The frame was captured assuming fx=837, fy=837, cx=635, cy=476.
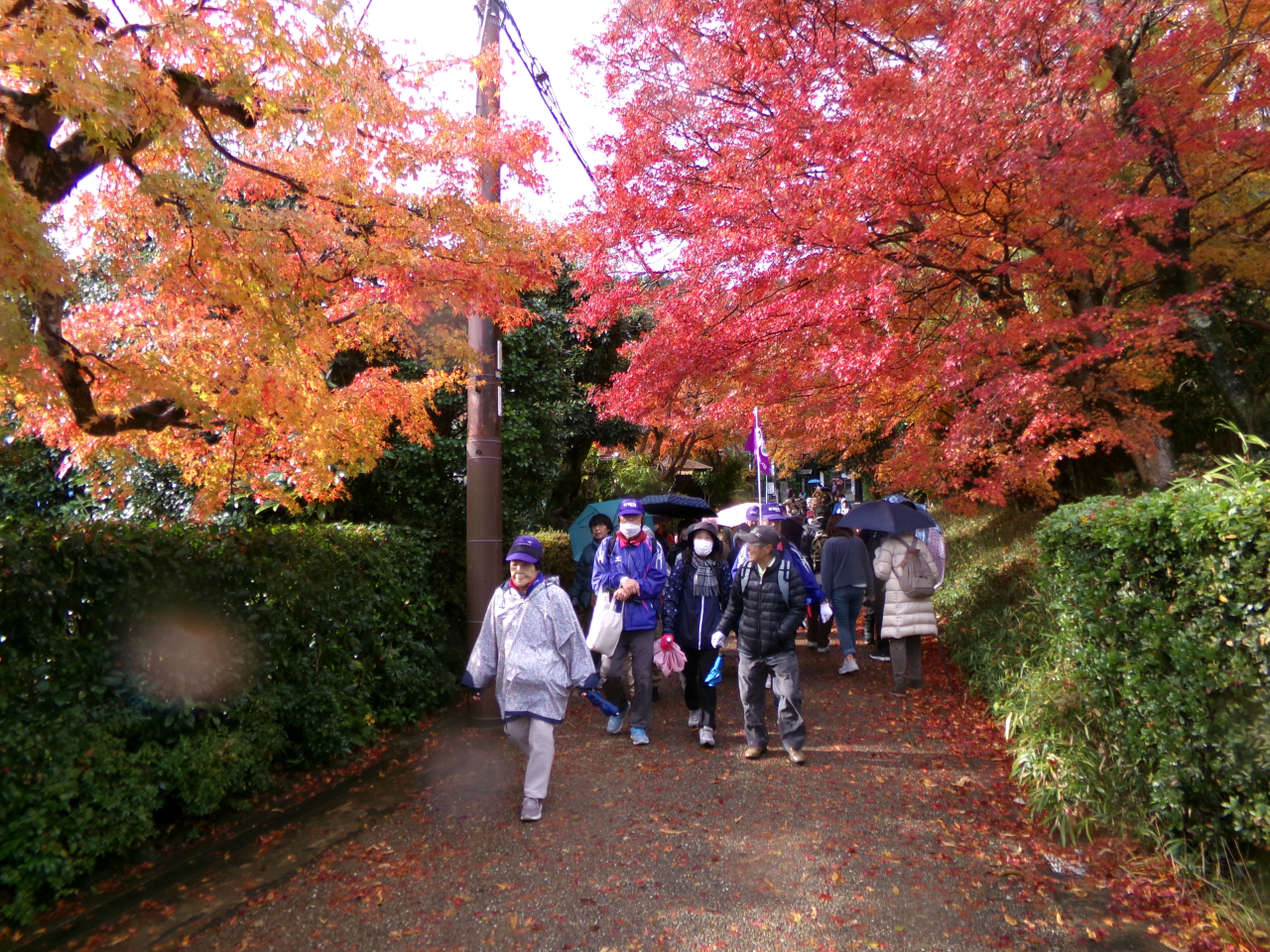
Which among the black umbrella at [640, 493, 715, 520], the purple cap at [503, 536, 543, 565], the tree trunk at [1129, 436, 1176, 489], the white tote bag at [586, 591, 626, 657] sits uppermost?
the tree trunk at [1129, 436, 1176, 489]

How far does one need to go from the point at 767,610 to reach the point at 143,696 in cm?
381

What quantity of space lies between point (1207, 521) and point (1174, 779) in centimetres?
122

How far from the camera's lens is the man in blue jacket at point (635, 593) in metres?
6.38

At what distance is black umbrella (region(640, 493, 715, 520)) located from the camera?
1039 centimetres

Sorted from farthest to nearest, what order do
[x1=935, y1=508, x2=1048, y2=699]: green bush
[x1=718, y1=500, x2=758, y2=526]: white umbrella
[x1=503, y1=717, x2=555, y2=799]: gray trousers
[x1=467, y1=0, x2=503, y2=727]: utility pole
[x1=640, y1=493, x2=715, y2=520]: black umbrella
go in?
[x1=718, y1=500, x2=758, y2=526]: white umbrella
[x1=640, y1=493, x2=715, y2=520]: black umbrella
[x1=935, y1=508, x2=1048, y2=699]: green bush
[x1=467, y1=0, x2=503, y2=727]: utility pole
[x1=503, y1=717, x2=555, y2=799]: gray trousers

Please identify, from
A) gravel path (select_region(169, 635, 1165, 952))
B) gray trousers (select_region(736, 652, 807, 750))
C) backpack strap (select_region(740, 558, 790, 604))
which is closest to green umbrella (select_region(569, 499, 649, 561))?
backpack strap (select_region(740, 558, 790, 604))

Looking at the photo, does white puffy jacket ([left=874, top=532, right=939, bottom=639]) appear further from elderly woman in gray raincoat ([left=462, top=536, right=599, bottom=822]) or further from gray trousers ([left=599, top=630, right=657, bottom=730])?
elderly woman in gray raincoat ([left=462, top=536, right=599, bottom=822])

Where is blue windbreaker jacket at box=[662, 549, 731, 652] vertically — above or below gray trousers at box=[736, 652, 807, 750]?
above

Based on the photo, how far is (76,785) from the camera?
150 inches

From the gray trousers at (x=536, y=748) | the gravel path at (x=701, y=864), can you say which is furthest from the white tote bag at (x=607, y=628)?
the gray trousers at (x=536, y=748)

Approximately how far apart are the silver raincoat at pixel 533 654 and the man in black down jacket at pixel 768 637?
1394 mm

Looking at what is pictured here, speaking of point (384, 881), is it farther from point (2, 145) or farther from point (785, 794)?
point (2, 145)

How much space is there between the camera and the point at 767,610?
5887 mm

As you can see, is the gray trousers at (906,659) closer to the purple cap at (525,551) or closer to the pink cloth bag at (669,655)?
the pink cloth bag at (669,655)
